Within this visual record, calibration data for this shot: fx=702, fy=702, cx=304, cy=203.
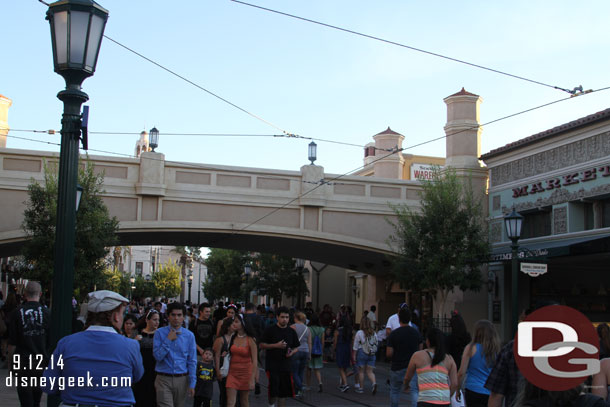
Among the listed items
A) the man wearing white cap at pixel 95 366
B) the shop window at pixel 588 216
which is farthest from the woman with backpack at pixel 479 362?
the shop window at pixel 588 216

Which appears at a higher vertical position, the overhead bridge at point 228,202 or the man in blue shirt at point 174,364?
the overhead bridge at point 228,202

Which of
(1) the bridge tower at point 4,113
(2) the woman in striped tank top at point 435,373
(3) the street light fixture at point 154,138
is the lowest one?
(2) the woman in striped tank top at point 435,373

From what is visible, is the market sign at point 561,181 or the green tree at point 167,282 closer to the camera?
the market sign at point 561,181

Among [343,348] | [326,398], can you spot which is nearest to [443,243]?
[343,348]

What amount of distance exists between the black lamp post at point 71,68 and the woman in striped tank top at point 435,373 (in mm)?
3742

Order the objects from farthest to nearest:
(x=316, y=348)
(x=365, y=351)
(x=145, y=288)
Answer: (x=145, y=288)
(x=316, y=348)
(x=365, y=351)

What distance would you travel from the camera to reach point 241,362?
1002 cm

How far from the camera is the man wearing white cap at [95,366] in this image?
4887mm

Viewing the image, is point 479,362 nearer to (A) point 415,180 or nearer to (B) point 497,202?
(B) point 497,202

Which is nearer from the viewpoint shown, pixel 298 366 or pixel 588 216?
pixel 298 366

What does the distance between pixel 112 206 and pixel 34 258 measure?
12.8 feet

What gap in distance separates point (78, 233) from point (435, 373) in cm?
1602

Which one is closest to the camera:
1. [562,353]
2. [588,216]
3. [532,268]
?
[562,353]

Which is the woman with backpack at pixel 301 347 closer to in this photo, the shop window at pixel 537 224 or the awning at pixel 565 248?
the awning at pixel 565 248
